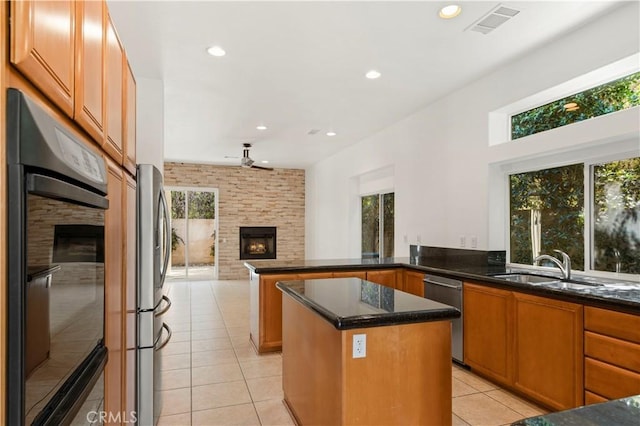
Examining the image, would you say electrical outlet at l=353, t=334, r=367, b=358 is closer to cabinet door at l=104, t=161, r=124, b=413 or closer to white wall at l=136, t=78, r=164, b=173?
cabinet door at l=104, t=161, r=124, b=413

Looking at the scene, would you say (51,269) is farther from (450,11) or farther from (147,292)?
(450,11)

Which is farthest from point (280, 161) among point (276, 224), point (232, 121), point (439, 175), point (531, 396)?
point (531, 396)

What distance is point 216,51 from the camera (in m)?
3.35

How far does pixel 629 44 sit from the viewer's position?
2686 mm

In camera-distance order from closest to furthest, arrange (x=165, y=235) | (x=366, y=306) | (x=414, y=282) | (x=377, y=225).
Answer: (x=366, y=306) < (x=165, y=235) < (x=414, y=282) < (x=377, y=225)

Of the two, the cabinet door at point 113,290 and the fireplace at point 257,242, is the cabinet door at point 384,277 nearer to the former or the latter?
the cabinet door at point 113,290

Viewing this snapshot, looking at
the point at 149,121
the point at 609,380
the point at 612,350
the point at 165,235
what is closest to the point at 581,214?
the point at 612,350

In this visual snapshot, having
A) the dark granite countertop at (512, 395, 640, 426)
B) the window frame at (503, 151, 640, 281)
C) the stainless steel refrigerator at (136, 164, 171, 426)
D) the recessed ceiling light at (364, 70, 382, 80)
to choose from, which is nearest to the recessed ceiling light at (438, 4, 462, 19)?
the recessed ceiling light at (364, 70, 382, 80)

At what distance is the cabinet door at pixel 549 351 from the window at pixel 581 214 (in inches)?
36.6

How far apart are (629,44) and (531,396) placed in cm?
264

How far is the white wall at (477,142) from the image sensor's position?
286 cm

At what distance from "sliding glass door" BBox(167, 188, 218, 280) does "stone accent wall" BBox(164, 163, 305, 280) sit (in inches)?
7.0

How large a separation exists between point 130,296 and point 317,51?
8.32 ft

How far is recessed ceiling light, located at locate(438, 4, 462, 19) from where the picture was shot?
2682 millimetres
